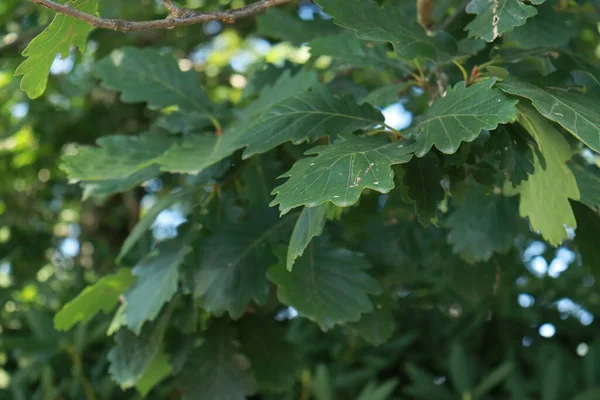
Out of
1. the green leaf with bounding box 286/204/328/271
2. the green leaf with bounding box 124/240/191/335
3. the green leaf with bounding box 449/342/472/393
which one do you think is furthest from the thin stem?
the green leaf with bounding box 449/342/472/393

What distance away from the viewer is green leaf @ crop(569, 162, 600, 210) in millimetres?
1266

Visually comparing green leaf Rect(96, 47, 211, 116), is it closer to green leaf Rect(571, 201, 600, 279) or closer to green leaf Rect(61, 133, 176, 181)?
green leaf Rect(61, 133, 176, 181)

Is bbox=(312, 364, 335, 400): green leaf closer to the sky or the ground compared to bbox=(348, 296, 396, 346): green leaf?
closer to the ground

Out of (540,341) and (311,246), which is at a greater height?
(311,246)

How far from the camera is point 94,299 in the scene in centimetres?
155

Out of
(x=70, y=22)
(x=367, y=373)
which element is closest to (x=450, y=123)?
(x=70, y=22)

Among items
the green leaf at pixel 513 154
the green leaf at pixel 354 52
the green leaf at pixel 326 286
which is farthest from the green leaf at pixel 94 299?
the green leaf at pixel 513 154

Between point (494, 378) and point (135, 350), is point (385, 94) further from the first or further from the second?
point (494, 378)

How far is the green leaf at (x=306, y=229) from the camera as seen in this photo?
1.03 metres

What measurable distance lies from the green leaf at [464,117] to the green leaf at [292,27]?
100 cm

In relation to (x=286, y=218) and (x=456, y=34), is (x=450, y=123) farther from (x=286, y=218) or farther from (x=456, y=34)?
(x=456, y=34)

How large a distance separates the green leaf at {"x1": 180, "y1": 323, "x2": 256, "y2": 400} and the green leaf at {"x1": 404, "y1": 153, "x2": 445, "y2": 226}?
667 millimetres

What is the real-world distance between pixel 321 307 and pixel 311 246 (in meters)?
0.15

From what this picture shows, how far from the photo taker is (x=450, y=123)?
1.03 m
